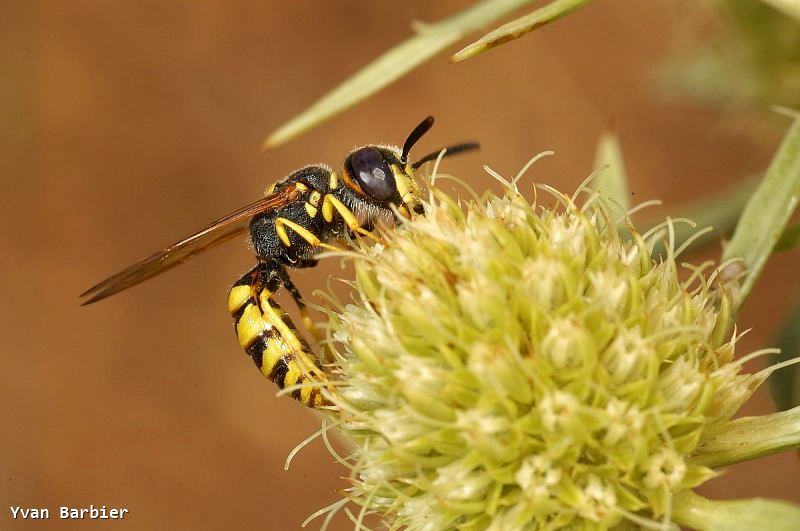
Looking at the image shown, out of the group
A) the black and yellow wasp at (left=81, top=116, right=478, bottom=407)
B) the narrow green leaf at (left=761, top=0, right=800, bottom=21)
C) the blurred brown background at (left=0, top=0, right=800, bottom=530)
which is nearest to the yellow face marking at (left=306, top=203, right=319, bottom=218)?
the black and yellow wasp at (left=81, top=116, right=478, bottom=407)

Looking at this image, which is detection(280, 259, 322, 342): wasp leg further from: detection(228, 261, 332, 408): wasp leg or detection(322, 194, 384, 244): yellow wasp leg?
detection(322, 194, 384, 244): yellow wasp leg

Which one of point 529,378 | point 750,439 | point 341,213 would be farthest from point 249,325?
point 750,439

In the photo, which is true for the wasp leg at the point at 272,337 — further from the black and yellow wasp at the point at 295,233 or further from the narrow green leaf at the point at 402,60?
the narrow green leaf at the point at 402,60

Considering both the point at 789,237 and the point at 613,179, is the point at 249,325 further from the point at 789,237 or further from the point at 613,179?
the point at 789,237

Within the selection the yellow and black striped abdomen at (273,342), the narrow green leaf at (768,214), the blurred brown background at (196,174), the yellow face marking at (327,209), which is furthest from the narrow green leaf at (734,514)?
the blurred brown background at (196,174)

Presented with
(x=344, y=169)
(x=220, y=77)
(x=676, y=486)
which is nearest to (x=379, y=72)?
(x=344, y=169)

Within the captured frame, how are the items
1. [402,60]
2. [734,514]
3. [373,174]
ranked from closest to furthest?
[734,514]
[402,60]
[373,174]
